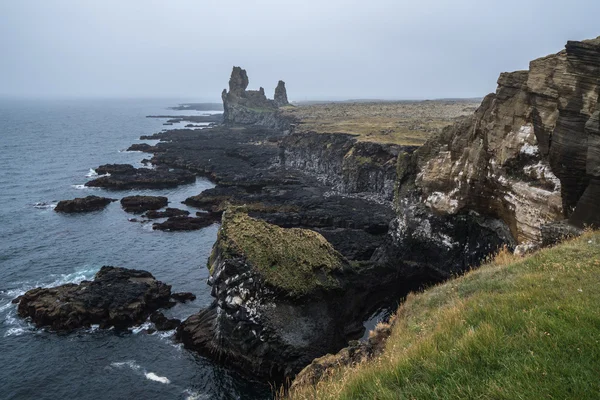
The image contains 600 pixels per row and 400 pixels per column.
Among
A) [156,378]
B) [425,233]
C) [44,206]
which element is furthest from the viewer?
[44,206]

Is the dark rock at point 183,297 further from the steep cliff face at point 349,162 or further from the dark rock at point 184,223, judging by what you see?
the steep cliff face at point 349,162

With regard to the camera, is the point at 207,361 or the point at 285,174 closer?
the point at 207,361

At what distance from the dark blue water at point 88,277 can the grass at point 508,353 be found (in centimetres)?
1859

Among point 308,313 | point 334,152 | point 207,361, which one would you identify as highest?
point 334,152

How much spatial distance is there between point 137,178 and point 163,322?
5661cm

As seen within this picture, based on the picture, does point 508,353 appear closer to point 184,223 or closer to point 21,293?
point 21,293

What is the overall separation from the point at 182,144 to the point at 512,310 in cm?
12448

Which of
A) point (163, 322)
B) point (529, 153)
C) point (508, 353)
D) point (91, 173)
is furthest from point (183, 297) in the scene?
point (91, 173)

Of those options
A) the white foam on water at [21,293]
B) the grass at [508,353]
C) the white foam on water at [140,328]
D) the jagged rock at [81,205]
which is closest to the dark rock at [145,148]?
the jagged rock at [81,205]

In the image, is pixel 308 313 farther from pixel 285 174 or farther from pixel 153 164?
pixel 153 164

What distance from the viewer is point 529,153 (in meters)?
27.2

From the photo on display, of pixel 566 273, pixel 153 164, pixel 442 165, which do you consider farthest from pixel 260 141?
pixel 566 273

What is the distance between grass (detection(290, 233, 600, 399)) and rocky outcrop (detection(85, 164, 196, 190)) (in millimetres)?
76268

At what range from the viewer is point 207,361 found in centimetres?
2773
